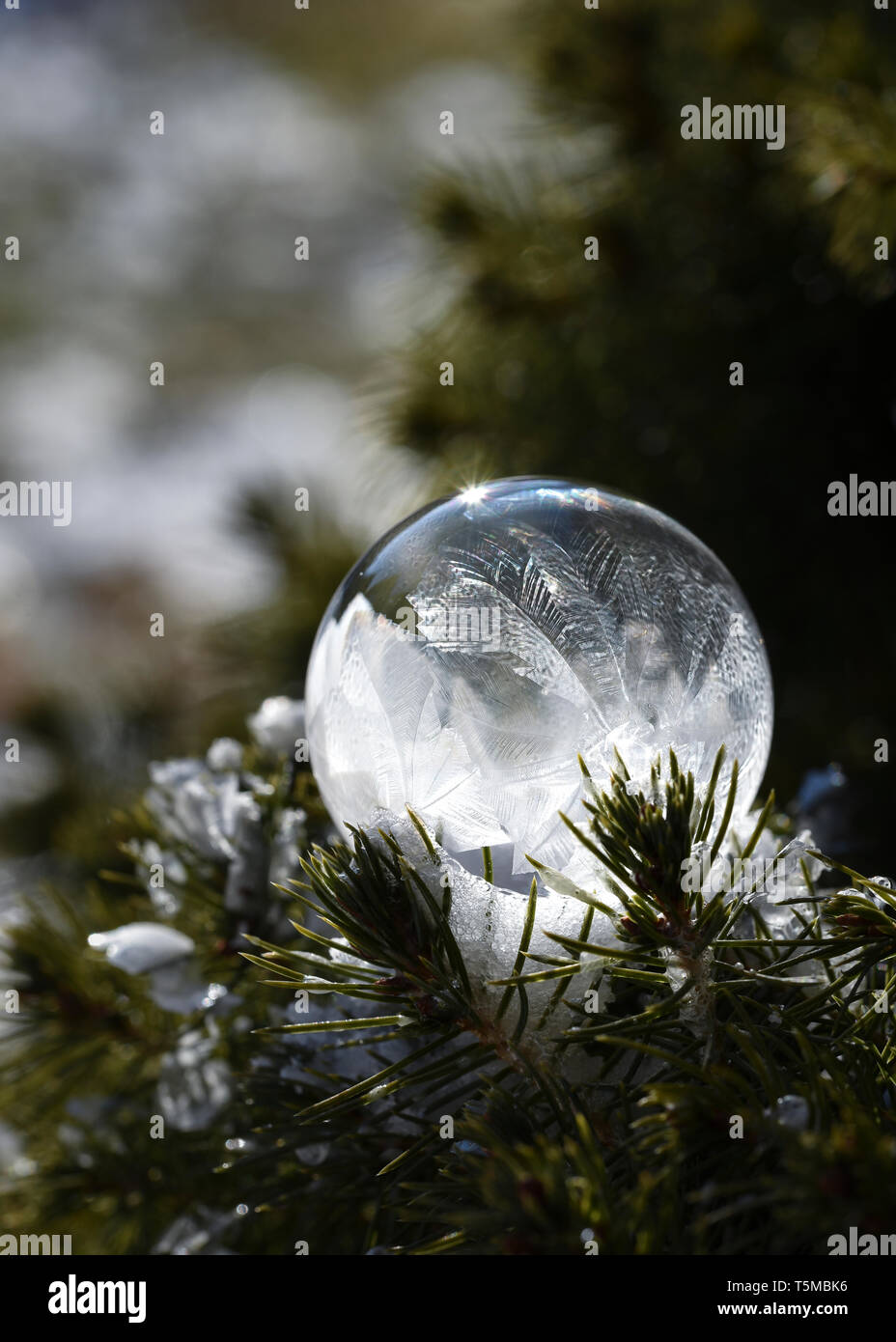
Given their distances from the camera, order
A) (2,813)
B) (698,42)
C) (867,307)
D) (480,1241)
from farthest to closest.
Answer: (2,813) < (698,42) < (867,307) < (480,1241)

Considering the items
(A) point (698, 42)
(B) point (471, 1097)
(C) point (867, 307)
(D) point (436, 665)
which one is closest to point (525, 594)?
(D) point (436, 665)

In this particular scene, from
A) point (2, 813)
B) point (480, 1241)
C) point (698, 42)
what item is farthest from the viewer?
point (2, 813)

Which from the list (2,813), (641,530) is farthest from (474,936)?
(2,813)
